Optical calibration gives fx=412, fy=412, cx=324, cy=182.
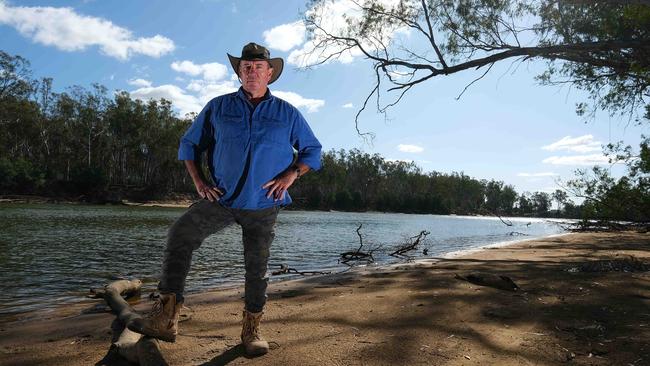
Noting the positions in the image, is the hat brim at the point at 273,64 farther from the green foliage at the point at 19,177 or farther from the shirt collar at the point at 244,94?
the green foliage at the point at 19,177

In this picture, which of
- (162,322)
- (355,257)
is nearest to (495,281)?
(162,322)

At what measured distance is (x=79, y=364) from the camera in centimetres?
278

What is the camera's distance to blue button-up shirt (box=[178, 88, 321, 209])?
114 inches

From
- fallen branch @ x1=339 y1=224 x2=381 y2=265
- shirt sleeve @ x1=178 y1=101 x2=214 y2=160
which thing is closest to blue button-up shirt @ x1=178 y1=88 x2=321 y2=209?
shirt sleeve @ x1=178 y1=101 x2=214 y2=160

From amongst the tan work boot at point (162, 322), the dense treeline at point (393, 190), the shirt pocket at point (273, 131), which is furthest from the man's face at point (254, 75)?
the dense treeline at point (393, 190)

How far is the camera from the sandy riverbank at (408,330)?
293cm

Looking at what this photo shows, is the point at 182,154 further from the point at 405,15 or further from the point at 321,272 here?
the point at 405,15

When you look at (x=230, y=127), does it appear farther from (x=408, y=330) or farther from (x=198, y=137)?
(x=408, y=330)

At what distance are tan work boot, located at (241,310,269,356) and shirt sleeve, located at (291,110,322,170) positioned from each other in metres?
1.21

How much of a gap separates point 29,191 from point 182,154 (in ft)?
232

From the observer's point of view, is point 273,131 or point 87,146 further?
point 87,146

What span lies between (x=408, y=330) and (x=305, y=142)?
1.87 metres

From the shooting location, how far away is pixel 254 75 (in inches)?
118

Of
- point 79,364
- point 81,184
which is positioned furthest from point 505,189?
point 79,364
